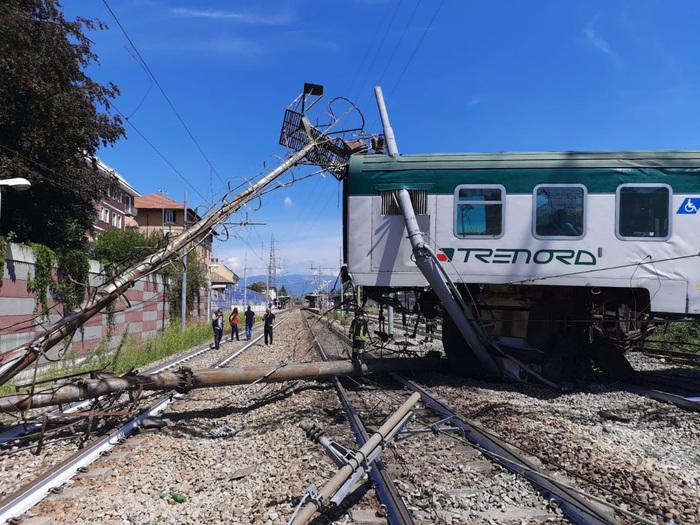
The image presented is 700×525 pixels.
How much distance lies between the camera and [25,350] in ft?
22.4

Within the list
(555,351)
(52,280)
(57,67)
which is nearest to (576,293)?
(555,351)

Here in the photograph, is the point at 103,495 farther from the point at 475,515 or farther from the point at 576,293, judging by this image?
the point at 576,293

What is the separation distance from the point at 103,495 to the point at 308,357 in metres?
12.3

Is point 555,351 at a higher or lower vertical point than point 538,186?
lower

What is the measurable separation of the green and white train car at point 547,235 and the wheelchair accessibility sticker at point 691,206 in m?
0.02

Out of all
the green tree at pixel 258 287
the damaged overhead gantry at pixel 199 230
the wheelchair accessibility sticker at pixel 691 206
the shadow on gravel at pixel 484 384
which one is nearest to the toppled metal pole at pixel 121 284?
the damaged overhead gantry at pixel 199 230

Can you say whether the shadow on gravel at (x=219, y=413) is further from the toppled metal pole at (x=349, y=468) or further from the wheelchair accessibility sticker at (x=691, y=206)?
the wheelchair accessibility sticker at (x=691, y=206)

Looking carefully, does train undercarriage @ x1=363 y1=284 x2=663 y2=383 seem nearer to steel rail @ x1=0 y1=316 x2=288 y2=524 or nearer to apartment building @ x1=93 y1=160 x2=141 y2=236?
steel rail @ x1=0 y1=316 x2=288 y2=524

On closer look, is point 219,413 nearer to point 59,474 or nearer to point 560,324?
point 59,474

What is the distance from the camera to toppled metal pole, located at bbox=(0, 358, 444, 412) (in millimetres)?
7020

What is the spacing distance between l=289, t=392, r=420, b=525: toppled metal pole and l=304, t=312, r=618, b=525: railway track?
38 centimetres

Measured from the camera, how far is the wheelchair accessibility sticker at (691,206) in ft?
30.0

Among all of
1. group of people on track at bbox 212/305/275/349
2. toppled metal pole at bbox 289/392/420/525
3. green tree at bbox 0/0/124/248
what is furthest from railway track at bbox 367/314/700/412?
green tree at bbox 0/0/124/248

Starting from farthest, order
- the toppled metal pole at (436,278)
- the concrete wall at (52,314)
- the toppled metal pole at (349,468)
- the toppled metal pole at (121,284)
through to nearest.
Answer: the concrete wall at (52,314) → the toppled metal pole at (436,278) → the toppled metal pole at (121,284) → the toppled metal pole at (349,468)
